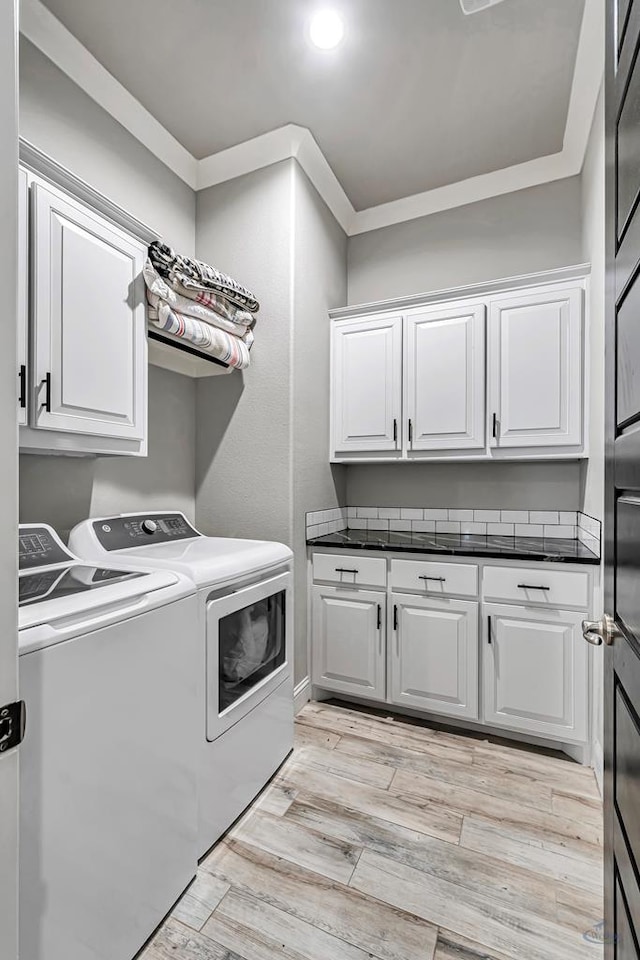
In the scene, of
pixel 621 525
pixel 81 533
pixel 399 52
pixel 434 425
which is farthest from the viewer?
pixel 434 425

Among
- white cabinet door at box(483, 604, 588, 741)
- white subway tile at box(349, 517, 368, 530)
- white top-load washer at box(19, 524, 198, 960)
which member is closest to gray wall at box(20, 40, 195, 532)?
white top-load washer at box(19, 524, 198, 960)

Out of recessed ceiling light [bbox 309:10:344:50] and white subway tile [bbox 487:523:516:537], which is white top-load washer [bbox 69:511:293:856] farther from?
recessed ceiling light [bbox 309:10:344:50]

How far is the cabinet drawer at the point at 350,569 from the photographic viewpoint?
2.35 meters

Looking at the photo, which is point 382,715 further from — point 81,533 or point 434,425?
point 81,533

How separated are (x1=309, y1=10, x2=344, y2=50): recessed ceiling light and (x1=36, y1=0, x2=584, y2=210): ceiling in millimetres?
33

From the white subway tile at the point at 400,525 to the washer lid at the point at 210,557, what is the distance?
1.08m

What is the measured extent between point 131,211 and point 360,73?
1.18 metres

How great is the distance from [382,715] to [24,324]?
2305 millimetres

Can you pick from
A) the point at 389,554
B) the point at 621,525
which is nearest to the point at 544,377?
the point at 389,554

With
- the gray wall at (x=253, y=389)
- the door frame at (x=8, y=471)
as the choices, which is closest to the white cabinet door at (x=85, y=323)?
the gray wall at (x=253, y=389)

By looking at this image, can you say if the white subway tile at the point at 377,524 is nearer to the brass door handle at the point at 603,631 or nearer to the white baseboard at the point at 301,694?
the white baseboard at the point at 301,694

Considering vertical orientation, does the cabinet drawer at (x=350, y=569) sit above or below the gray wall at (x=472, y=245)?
below

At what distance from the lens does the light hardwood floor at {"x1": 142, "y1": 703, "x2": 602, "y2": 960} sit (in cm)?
121

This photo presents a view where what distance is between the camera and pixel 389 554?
7.63 feet
